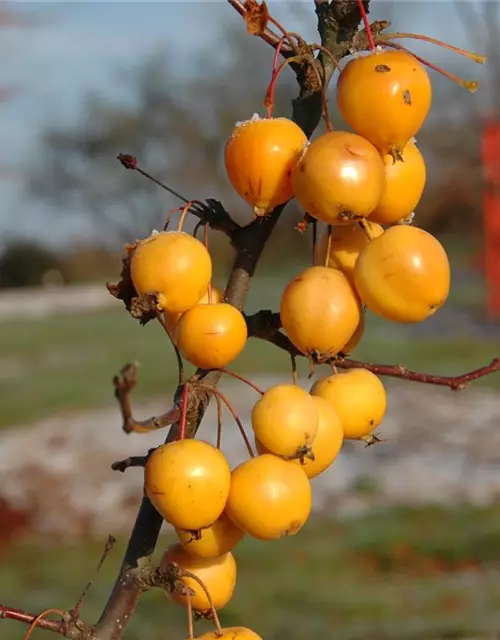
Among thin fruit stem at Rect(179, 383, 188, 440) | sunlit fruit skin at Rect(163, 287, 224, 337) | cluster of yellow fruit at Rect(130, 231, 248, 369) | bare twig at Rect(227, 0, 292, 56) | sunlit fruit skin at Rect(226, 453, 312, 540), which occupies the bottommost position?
sunlit fruit skin at Rect(226, 453, 312, 540)

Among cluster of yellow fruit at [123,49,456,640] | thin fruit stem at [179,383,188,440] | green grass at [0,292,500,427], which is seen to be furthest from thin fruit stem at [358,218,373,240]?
green grass at [0,292,500,427]

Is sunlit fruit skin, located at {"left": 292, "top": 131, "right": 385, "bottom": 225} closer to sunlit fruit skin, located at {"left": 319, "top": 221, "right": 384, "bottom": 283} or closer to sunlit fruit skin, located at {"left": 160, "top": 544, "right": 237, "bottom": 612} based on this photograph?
sunlit fruit skin, located at {"left": 319, "top": 221, "right": 384, "bottom": 283}

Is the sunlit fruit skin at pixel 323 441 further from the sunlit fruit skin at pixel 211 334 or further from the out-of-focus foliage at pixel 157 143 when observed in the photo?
the out-of-focus foliage at pixel 157 143

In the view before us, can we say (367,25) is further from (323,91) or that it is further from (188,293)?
(188,293)

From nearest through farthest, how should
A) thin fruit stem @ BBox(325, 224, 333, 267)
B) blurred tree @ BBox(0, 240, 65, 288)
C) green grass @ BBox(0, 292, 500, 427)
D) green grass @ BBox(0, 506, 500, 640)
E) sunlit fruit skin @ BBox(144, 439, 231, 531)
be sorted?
1. sunlit fruit skin @ BBox(144, 439, 231, 531)
2. thin fruit stem @ BBox(325, 224, 333, 267)
3. green grass @ BBox(0, 506, 500, 640)
4. green grass @ BBox(0, 292, 500, 427)
5. blurred tree @ BBox(0, 240, 65, 288)

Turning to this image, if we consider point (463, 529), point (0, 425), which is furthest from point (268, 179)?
point (0, 425)

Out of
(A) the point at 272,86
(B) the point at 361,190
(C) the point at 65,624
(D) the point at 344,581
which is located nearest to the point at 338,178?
(B) the point at 361,190

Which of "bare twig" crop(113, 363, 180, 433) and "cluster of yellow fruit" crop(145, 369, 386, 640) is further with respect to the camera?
"cluster of yellow fruit" crop(145, 369, 386, 640)

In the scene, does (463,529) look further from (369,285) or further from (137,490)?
(369,285)
